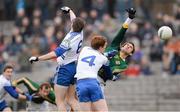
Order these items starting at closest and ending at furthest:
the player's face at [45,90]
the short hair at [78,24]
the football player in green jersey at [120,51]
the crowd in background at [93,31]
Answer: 1. the short hair at [78,24]
2. the football player in green jersey at [120,51]
3. the player's face at [45,90]
4. the crowd in background at [93,31]

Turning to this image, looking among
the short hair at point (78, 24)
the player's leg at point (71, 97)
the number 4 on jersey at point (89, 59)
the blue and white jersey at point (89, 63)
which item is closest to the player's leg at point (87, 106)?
the blue and white jersey at point (89, 63)

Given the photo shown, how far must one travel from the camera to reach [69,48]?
18234 mm

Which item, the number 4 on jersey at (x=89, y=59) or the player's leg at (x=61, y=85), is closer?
the number 4 on jersey at (x=89, y=59)

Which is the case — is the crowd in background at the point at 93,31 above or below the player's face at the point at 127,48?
below

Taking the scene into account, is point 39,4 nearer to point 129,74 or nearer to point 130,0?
point 130,0

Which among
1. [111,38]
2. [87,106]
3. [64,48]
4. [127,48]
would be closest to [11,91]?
[64,48]

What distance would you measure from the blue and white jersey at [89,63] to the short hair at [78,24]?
40.7 inches

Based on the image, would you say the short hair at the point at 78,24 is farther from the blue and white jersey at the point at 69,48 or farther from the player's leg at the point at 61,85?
the player's leg at the point at 61,85

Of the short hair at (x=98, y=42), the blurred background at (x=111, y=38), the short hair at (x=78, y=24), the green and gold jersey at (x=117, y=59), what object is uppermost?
the short hair at (x=78, y=24)

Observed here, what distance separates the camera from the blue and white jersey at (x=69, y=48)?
18.2m

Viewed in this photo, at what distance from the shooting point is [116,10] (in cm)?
3406

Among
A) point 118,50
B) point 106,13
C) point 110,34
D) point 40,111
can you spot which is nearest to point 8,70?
point 40,111

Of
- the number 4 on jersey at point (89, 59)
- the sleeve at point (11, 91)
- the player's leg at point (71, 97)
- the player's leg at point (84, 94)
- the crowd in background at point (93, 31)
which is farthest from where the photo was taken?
the crowd in background at point (93, 31)

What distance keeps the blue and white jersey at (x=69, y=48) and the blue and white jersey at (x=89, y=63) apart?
96 cm
